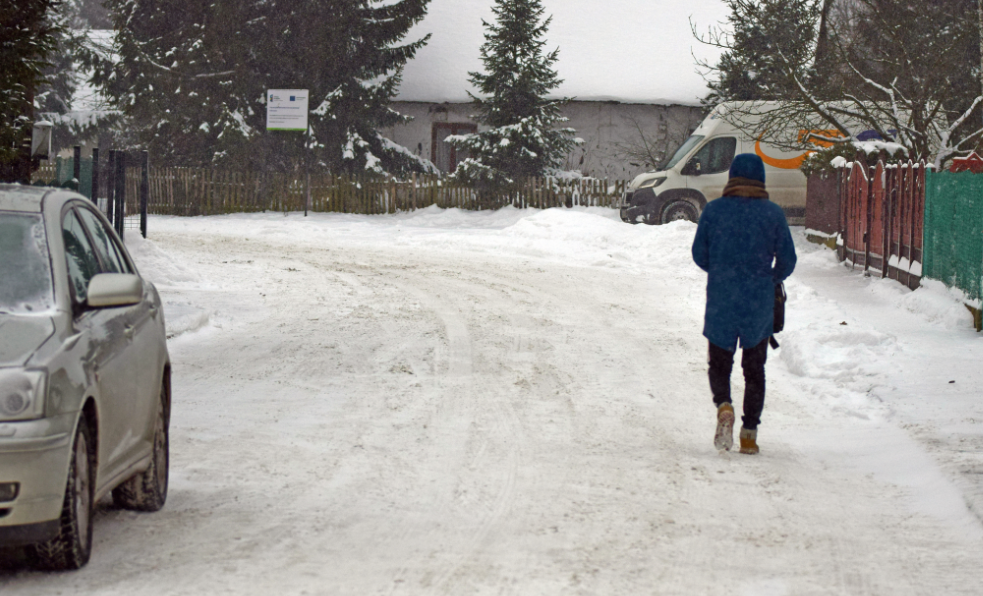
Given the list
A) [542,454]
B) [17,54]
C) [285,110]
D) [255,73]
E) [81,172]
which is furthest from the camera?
[255,73]

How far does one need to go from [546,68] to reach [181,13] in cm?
1148

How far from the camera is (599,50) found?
41.6m

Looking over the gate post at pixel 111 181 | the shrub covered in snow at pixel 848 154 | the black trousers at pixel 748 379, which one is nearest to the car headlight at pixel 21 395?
the black trousers at pixel 748 379

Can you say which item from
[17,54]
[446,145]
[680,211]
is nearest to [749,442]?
[17,54]

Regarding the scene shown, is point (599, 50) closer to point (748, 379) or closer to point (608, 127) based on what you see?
point (608, 127)

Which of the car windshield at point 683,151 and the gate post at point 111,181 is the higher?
the car windshield at point 683,151

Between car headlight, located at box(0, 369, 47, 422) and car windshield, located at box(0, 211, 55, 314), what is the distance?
46 cm

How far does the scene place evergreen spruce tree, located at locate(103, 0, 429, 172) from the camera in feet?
112

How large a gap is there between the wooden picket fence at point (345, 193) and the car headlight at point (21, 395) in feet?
95.6

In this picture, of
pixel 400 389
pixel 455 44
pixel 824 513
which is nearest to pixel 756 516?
pixel 824 513

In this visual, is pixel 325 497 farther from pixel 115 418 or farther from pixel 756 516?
pixel 756 516

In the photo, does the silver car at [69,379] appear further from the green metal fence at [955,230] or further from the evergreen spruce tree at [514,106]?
the evergreen spruce tree at [514,106]

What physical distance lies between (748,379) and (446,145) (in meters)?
34.3

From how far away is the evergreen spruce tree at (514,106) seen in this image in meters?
32.1
